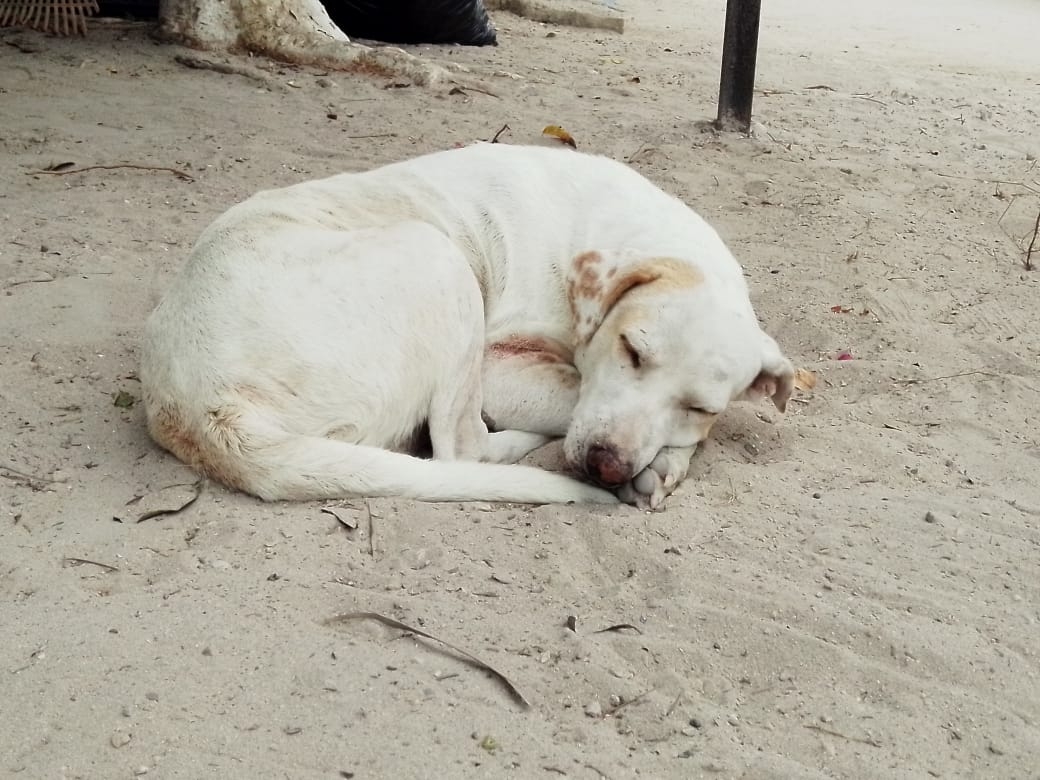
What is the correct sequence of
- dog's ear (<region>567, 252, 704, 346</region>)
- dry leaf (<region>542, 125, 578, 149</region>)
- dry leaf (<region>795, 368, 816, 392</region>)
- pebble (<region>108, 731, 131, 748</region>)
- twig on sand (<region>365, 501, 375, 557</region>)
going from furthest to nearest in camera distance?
dry leaf (<region>542, 125, 578, 149</region>), dry leaf (<region>795, 368, 816, 392</region>), dog's ear (<region>567, 252, 704, 346</region>), twig on sand (<region>365, 501, 375, 557</region>), pebble (<region>108, 731, 131, 748</region>)

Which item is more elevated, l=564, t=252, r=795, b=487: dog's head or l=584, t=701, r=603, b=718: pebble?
l=564, t=252, r=795, b=487: dog's head

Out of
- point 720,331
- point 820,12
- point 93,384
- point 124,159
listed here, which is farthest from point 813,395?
point 820,12

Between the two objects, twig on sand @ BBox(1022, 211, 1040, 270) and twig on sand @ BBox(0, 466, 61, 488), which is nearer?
twig on sand @ BBox(0, 466, 61, 488)

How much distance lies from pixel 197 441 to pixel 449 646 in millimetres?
1026

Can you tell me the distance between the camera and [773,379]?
3.59 m

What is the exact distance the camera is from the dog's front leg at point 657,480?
328cm

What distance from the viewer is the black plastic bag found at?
8391mm

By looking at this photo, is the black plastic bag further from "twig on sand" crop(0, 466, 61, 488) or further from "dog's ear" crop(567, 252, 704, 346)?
"twig on sand" crop(0, 466, 61, 488)

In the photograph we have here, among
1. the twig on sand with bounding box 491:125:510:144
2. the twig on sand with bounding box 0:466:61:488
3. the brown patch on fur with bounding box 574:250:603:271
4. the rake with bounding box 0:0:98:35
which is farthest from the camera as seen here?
the rake with bounding box 0:0:98:35

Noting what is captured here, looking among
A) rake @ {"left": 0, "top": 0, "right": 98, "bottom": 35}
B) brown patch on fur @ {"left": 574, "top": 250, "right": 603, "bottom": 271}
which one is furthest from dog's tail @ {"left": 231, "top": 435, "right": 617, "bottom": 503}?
rake @ {"left": 0, "top": 0, "right": 98, "bottom": 35}

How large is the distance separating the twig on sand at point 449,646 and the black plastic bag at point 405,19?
6.73 meters

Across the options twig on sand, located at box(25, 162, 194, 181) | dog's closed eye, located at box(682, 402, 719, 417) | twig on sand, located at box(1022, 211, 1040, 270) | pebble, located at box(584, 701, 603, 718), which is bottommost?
pebble, located at box(584, 701, 603, 718)

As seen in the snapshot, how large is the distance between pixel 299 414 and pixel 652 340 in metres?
1.06

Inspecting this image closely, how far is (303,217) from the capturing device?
11.8 ft
